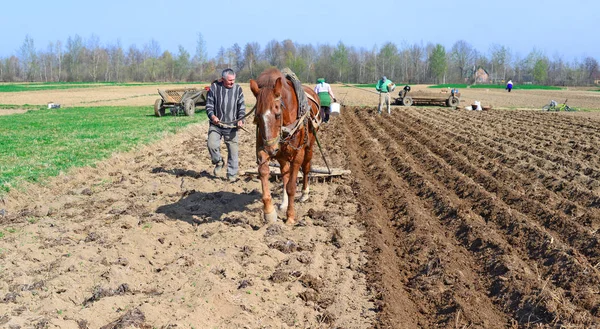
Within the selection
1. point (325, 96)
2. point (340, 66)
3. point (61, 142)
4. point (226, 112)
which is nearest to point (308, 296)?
point (226, 112)

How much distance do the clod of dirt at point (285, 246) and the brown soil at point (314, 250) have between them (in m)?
0.02

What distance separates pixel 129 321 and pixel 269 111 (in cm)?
324

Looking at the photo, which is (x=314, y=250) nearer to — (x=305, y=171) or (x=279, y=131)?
(x=279, y=131)

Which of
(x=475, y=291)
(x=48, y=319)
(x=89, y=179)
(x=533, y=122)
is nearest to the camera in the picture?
(x=48, y=319)

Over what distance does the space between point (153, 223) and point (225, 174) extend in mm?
3683

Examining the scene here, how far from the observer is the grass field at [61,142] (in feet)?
34.5

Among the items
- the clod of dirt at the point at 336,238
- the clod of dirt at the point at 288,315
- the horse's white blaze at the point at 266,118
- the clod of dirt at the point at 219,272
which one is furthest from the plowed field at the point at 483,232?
the horse's white blaze at the point at 266,118

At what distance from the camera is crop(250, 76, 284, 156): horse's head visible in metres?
6.78

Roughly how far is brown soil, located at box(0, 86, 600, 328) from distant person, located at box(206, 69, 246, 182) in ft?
2.19

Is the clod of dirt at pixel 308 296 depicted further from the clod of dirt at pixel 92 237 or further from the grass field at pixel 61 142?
the grass field at pixel 61 142

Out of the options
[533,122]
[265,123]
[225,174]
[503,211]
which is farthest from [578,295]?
[533,122]

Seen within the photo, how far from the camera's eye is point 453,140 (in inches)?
635

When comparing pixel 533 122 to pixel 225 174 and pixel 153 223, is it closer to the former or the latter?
pixel 225 174

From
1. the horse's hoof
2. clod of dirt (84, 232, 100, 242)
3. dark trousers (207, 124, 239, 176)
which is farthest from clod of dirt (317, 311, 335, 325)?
dark trousers (207, 124, 239, 176)
